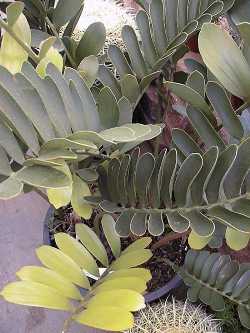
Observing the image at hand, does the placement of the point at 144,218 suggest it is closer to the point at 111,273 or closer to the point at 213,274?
the point at 111,273

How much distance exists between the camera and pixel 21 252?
47.7 inches

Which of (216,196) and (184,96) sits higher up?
(184,96)

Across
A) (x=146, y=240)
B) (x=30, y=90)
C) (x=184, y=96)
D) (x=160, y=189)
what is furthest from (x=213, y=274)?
(x=30, y=90)

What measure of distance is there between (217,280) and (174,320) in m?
0.11

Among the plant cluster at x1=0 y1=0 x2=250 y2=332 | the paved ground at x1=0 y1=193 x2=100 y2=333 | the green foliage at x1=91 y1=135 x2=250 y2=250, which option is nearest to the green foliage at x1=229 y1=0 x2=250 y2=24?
the plant cluster at x1=0 y1=0 x2=250 y2=332

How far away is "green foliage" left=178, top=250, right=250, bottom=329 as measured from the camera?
868 mm

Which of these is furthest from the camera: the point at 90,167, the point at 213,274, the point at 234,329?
the point at 234,329

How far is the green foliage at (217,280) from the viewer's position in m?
0.87

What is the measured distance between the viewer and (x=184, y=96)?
637mm

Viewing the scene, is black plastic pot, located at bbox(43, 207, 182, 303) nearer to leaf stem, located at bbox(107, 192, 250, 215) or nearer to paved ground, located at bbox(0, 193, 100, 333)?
paved ground, located at bbox(0, 193, 100, 333)

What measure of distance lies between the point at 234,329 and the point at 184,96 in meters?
0.59

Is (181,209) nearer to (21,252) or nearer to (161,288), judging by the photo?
(161,288)

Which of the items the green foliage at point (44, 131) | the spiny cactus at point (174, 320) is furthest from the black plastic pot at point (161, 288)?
the green foliage at point (44, 131)

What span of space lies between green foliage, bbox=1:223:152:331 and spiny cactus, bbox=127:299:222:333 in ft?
0.52
